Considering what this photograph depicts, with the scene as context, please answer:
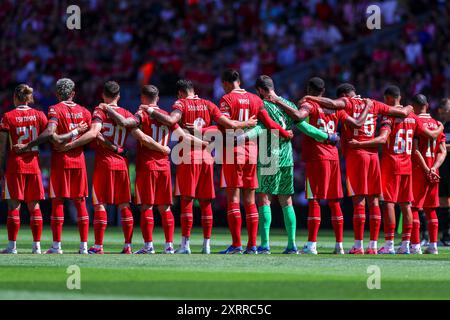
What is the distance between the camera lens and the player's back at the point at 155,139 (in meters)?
14.4

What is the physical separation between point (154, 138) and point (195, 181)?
768 mm

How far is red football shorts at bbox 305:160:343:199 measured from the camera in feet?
47.8

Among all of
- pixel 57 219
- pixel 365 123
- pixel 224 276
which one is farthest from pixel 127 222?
pixel 224 276

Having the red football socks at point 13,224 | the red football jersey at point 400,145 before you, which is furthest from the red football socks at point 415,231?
the red football socks at point 13,224

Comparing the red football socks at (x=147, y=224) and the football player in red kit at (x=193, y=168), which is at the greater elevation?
the football player in red kit at (x=193, y=168)

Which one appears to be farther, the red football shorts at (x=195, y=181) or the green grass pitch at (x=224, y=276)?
the red football shorts at (x=195, y=181)

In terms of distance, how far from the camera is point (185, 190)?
47.2 feet

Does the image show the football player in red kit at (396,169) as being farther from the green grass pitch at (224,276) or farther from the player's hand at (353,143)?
the green grass pitch at (224,276)

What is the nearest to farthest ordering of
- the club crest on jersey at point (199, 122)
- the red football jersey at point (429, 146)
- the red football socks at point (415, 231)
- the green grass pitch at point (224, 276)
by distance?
1. the green grass pitch at point (224, 276)
2. the club crest on jersey at point (199, 122)
3. the red football socks at point (415, 231)
4. the red football jersey at point (429, 146)

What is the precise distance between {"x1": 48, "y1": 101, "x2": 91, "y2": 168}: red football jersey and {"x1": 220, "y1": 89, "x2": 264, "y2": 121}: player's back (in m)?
1.78

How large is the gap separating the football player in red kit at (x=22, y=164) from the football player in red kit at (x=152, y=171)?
1280 millimetres

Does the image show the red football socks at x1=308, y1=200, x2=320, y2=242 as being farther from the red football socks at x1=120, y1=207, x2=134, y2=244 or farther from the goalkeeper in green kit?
the red football socks at x1=120, y1=207, x2=134, y2=244

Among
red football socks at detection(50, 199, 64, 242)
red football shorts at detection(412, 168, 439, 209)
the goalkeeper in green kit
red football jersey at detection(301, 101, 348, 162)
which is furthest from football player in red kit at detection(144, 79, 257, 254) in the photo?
red football shorts at detection(412, 168, 439, 209)
